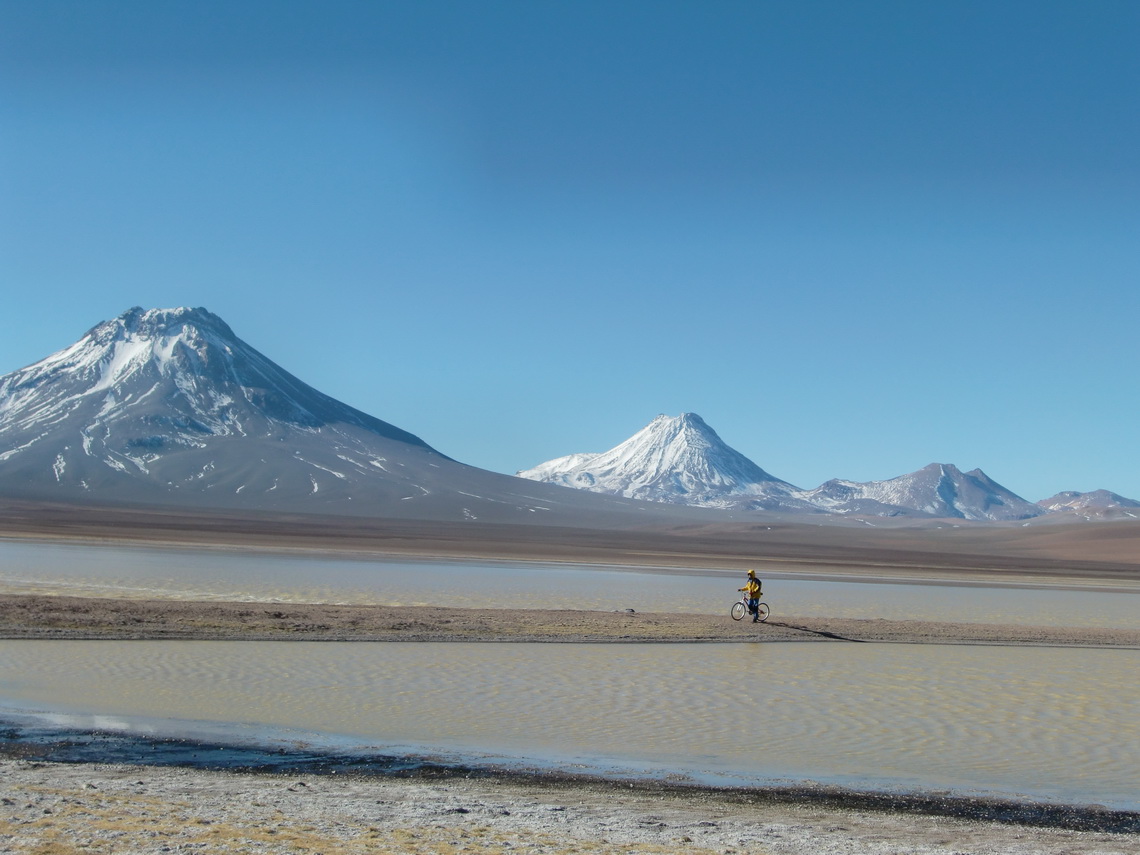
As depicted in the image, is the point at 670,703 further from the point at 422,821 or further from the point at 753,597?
the point at 753,597

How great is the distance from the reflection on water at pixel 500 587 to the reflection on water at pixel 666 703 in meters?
10.1

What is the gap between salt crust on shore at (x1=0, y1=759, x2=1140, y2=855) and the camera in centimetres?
750

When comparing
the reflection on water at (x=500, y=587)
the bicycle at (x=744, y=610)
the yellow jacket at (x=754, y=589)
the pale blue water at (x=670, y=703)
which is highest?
the yellow jacket at (x=754, y=589)

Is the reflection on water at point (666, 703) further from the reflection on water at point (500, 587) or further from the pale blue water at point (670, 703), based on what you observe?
the reflection on water at point (500, 587)

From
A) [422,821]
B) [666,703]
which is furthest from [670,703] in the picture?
[422,821]

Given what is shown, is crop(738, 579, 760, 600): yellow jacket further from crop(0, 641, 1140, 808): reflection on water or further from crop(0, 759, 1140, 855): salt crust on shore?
crop(0, 759, 1140, 855): salt crust on shore

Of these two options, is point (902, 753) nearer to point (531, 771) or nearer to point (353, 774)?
point (531, 771)

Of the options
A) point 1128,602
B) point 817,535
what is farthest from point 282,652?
point 817,535

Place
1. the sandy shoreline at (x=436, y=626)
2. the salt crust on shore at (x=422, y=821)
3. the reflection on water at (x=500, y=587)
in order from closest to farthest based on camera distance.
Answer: the salt crust on shore at (x=422, y=821) < the sandy shoreline at (x=436, y=626) < the reflection on water at (x=500, y=587)

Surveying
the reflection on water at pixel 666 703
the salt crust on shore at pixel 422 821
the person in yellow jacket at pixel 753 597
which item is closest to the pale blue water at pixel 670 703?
the reflection on water at pixel 666 703

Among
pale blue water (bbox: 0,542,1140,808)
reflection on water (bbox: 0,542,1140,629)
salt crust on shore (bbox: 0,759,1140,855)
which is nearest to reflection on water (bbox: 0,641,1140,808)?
pale blue water (bbox: 0,542,1140,808)

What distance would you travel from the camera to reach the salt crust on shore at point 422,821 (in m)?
7.50

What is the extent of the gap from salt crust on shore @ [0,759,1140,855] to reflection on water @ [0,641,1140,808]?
5.24ft

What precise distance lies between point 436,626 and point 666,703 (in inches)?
318
